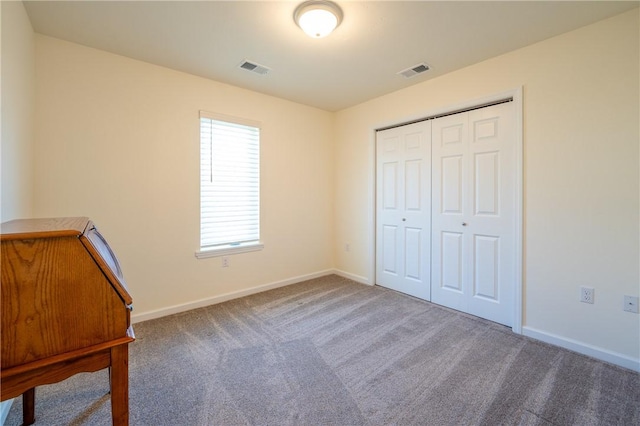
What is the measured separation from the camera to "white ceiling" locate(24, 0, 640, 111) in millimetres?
1945

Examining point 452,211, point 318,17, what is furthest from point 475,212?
point 318,17

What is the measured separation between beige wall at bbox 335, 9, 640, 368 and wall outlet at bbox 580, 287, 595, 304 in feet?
0.09

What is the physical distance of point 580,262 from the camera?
7.23 feet

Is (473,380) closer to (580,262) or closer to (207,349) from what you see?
(580,262)

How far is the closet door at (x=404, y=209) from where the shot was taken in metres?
3.28

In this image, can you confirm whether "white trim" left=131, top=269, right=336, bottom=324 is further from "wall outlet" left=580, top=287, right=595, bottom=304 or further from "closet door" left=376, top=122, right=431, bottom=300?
"wall outlet" left=580, top=287, right=595, bottom=304

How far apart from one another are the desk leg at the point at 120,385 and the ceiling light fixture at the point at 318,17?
86.4 inches

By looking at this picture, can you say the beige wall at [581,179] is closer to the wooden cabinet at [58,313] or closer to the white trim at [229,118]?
the white trim at [229,118]

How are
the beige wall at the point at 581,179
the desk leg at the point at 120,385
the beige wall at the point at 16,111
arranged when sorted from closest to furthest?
the desk leg at the point at 120,385, the beige wall at the point at 16,111, the beige wall at the point at 581,179

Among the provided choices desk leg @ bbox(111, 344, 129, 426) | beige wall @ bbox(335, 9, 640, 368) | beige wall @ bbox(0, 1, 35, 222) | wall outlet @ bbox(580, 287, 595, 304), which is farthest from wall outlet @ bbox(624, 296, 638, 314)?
beige wall @ bbox(0, 1, 35, 222)

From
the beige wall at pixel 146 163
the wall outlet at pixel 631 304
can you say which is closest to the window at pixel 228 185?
the beige wall at pixel 146 163

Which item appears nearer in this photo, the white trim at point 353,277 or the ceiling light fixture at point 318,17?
the ceiling light fixture at point 318,17

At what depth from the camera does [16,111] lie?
1813 mm

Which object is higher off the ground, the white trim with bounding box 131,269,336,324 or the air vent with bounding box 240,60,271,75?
the air vent with bounding box 240,60,271,75
